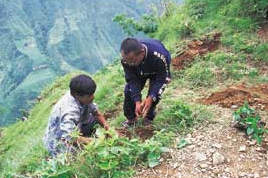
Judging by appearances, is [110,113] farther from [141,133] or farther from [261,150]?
[261,150]

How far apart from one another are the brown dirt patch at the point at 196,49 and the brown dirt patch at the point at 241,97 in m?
1.91

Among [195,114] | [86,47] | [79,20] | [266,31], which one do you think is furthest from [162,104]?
[79,20]

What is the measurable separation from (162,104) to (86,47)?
480ft

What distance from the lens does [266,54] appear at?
346 inches

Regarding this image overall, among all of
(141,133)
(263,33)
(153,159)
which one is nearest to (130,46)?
(141,133)

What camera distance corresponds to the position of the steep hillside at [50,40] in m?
119

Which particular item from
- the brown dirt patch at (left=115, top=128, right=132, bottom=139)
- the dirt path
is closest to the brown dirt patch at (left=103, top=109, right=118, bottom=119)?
the brown dirt patch at (left=115, top=128, right=132, bottom=139)

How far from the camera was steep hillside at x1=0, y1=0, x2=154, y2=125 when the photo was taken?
119431 millimetres

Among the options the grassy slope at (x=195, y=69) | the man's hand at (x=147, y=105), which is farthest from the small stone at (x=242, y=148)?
the man's hand at (x=147, y=105)

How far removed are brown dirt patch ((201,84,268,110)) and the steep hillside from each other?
90447 mm

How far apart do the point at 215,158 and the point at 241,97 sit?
196 centimetres

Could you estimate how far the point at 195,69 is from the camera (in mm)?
8664

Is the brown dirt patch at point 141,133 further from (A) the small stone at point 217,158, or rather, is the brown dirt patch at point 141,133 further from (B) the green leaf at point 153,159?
(A) the small stone at point 217,158

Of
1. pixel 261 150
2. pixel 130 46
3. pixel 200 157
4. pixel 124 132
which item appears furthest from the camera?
pixel 124 132
